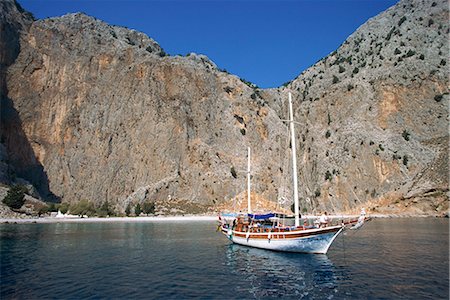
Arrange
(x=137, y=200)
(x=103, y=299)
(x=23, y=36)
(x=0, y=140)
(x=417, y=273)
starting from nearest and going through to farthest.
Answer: (x=103, y=299) → (x=417, y=273) → (x=137, y=200) → (x=0, y=140) → (x=23, y=36)

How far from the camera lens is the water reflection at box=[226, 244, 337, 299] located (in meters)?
18.0

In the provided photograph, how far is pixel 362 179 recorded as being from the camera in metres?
92.9

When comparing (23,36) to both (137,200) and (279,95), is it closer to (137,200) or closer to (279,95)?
(137,200)

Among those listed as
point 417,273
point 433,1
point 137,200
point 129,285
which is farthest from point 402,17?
point 129,285

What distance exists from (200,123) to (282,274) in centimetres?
8394

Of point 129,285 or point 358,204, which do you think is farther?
point 358,204

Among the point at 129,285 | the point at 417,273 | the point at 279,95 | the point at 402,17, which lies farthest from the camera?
the point at 279,95

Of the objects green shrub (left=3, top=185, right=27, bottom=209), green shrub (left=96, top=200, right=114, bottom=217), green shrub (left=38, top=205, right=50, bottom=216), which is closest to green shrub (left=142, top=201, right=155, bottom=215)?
green shrub (left=96, top=200, right=114, bottom=217)

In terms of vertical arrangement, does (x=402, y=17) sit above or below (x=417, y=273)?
above

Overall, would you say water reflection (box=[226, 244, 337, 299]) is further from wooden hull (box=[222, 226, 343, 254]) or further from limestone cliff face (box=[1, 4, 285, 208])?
limestone cliff face (box=[1, 4, 285, 208])

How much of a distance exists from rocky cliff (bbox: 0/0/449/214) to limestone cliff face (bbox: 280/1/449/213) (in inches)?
14.6

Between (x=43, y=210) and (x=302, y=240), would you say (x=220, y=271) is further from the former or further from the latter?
(x=43, y=210)

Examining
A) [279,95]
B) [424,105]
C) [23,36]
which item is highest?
[23,36]

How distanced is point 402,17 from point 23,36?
129 metres
